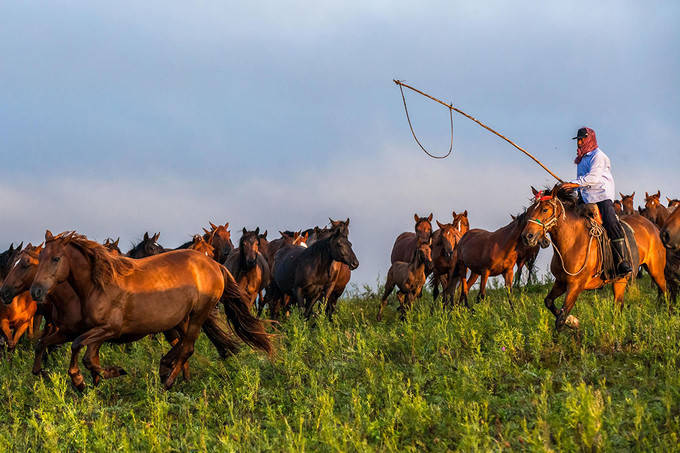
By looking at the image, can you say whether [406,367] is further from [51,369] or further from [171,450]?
[51,369]

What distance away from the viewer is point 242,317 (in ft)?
32.1

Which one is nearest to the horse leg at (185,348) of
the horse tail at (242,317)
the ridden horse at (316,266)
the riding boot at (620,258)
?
the horse tail at (242,317)

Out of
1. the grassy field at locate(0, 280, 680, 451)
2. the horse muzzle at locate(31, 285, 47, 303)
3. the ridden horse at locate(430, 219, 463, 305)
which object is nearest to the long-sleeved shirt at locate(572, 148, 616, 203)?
the grassy field at locate(0, 280, 680, 451)

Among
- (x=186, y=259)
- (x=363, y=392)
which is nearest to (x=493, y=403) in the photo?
(x=363, y=392)

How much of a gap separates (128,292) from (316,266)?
21.1 ft

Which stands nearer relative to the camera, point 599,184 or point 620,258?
point 620,258

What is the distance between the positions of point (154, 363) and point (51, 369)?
1627mm

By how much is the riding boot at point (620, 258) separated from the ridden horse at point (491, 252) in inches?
116

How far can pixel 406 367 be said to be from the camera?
816 centimetres

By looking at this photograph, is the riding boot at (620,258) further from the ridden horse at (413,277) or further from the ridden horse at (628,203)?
the ridden horse at (628,203)

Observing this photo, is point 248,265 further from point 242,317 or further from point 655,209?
point 655,209

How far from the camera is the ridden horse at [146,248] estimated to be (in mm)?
14688

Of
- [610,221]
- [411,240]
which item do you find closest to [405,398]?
[610,221]

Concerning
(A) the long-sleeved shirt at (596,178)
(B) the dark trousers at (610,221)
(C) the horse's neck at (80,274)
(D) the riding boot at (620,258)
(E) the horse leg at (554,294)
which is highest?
(A) the long-sleeved shirt at (596,178)
